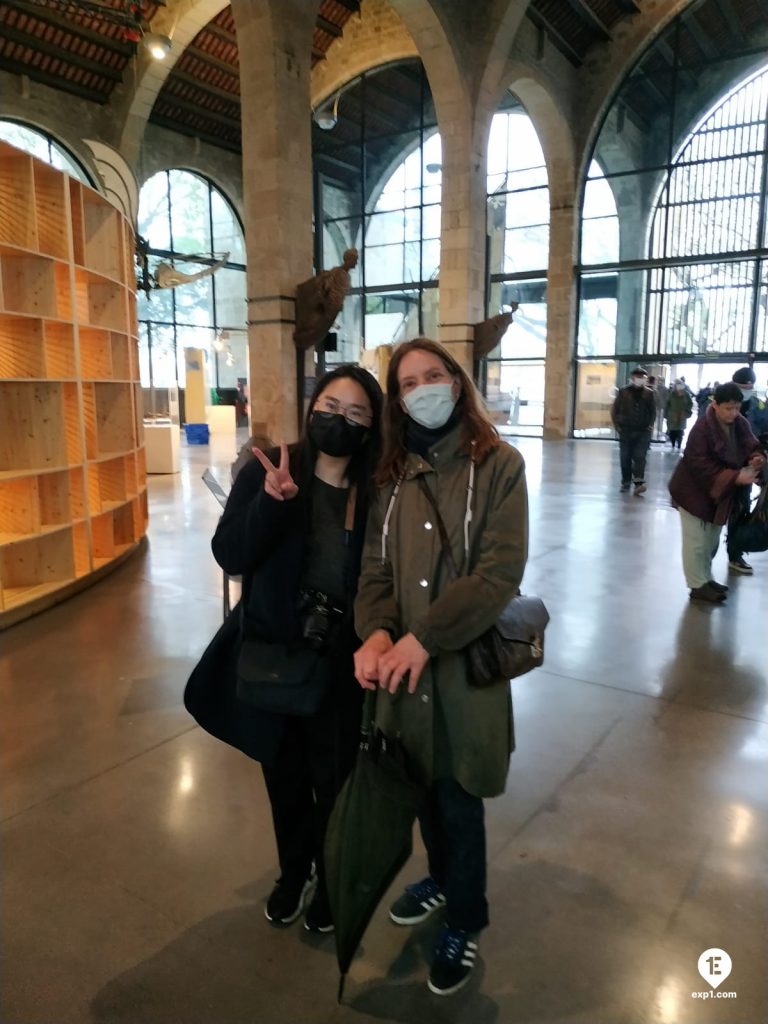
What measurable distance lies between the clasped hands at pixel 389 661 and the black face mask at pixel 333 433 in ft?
1.54

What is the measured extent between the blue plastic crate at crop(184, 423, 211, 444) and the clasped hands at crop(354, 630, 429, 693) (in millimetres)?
16914

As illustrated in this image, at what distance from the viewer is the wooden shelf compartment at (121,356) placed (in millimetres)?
5922

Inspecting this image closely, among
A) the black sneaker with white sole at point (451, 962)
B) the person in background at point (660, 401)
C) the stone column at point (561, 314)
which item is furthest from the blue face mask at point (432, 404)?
the stone column at point (561, 314)

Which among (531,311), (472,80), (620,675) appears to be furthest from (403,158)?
(620,675)

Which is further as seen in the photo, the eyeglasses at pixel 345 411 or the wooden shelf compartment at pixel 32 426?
the wooden shelf compartment at pixel 32 426

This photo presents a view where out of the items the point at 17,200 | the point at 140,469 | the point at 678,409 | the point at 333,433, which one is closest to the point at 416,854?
the point at 333,433

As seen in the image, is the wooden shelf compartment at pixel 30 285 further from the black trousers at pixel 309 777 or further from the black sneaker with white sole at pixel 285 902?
the black sneaker with white sole at pixel 285 902

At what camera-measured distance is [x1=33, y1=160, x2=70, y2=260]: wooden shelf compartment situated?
4.82 meters

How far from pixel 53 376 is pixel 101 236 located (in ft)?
4.92

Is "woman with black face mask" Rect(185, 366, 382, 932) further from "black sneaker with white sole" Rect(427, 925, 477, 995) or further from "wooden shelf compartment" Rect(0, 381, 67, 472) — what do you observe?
"wooden shelf compartment" Rect(0, 381, 67, 472)

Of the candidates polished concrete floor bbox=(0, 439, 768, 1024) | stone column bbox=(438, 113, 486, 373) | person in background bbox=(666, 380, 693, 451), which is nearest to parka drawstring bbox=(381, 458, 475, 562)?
polished concrete floor bbox=(0, 439, 768, 1024)

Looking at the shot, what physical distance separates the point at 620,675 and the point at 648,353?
16392mm

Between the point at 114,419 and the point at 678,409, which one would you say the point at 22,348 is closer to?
the point at 114,419

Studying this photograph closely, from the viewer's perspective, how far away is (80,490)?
5152mm
